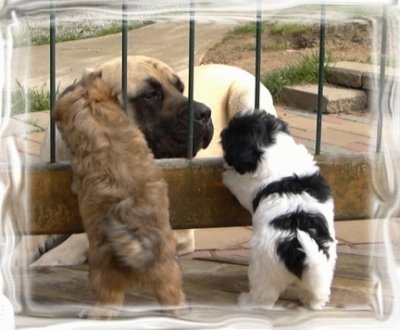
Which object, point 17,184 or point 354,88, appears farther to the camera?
point 354,88

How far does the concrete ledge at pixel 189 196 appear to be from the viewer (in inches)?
110

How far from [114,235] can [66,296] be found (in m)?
0.54

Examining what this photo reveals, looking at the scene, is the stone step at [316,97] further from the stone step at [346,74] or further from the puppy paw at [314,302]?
the puppy paw at [314,302]

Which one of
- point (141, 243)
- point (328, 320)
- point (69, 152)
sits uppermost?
point (69, 152)

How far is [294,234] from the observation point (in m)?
2.68

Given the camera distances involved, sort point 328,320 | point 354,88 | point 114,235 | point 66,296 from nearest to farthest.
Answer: point 114,235
point 328,320
point 66,296
point 354,88

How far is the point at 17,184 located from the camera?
274 cm

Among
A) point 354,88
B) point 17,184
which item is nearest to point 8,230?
point 17,184

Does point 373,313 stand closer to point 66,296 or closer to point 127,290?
point 127,290

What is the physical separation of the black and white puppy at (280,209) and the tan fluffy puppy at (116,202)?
0.90ft

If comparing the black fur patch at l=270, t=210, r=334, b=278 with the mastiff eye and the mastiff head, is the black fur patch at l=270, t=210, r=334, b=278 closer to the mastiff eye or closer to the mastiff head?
the mastiff head

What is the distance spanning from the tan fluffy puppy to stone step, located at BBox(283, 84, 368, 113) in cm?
388

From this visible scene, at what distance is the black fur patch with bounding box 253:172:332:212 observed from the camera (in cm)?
274

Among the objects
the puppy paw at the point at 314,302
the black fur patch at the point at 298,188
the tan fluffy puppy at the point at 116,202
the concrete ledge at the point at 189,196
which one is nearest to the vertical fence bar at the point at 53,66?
the concrete ledge at the point at 189,196
